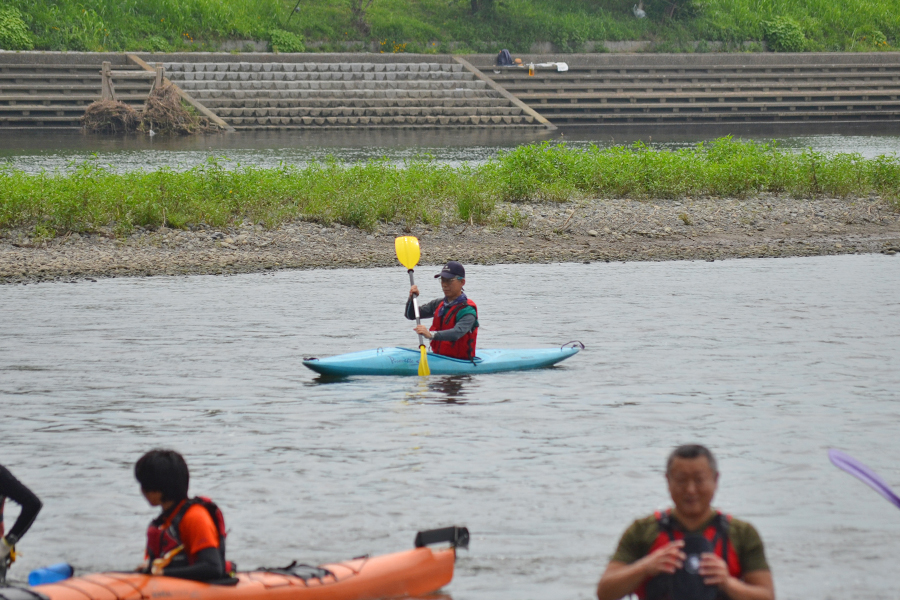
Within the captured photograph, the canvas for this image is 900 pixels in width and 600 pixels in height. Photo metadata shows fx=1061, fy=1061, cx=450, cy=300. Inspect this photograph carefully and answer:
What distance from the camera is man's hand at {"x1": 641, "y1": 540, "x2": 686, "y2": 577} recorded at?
133 inches

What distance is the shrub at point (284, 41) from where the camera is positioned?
37219 millimetres

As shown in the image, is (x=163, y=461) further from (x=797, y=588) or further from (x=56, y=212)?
(x=56, y=212)

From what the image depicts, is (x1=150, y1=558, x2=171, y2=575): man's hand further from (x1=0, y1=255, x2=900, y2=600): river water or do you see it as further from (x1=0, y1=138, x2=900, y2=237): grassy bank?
(x1=0, y1=138, x2=900, y2=237): grassy bank

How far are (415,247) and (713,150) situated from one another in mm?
11570

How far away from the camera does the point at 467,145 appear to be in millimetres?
30031

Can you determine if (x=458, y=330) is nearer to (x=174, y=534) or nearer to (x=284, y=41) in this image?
(x=174, y=534)

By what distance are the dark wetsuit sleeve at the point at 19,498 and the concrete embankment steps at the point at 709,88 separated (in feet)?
111

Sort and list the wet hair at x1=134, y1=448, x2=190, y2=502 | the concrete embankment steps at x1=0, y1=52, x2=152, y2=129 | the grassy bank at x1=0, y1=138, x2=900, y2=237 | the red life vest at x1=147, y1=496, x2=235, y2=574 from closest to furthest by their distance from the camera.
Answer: the wet hair at x1=134, y1=448, x2=190, y2=502
the red life vest at x1=147, y1=496, x2=235, y2=574
the grassy bank at x1=0, y1=138, x2=900, y2=237
the concrete embankment steps at x1=0, y1=52, x2=152, y2=129

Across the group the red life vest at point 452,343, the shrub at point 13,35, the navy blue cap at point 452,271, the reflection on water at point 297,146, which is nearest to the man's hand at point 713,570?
the navy blue cap at point 452,271

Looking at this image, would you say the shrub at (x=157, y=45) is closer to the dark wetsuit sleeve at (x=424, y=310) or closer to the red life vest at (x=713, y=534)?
the dark wetsuit sleeve at (x=424, y=310)

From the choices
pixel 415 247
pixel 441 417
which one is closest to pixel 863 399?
pixel 441 417

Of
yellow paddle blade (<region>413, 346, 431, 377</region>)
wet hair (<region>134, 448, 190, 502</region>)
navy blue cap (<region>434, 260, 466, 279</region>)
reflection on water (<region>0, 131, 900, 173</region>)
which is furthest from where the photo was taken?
reflection on water (<region>0, 131, 900, 173</region>)

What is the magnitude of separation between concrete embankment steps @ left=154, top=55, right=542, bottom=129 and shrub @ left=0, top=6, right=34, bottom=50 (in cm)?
465

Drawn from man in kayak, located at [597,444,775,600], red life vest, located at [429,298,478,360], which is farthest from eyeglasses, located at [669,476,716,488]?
red life vest, located at [429,298,478,360]
